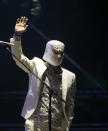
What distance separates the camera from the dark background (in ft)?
27.7

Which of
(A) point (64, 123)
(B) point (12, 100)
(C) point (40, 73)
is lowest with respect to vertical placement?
(B) point (12, 100)

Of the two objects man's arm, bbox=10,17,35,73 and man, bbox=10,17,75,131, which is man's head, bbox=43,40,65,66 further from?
man's arm, bbox=10,17,35,73

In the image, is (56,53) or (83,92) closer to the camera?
(56,53)

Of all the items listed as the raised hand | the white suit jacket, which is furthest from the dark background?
the raised hand

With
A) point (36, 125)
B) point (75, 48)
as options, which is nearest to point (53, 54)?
point (36, 125)

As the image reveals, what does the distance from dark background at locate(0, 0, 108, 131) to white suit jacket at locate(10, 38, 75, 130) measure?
6.71 ft

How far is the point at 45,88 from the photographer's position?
6.20 meters

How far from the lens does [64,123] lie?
630 cm

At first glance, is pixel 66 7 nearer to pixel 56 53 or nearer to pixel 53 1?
pixel 53 1

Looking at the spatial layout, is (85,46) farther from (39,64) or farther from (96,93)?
(39,64)

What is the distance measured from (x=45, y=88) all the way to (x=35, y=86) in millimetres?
102

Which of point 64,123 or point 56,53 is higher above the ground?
point 56,53

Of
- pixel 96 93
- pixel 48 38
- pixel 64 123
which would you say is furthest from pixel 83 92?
pixel 64 123

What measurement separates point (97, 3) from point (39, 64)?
2549 mm
